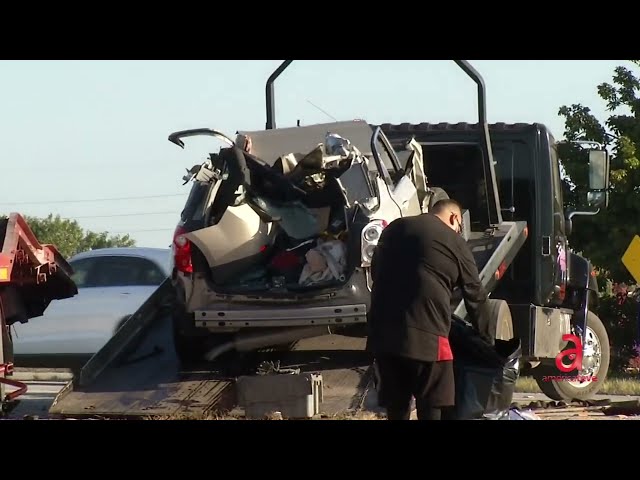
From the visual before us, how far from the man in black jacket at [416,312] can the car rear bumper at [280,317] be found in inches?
56.8

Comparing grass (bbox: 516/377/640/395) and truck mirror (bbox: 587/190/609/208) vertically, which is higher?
truck mirror (bbox: 587/190/609/208)

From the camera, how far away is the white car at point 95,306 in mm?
13883

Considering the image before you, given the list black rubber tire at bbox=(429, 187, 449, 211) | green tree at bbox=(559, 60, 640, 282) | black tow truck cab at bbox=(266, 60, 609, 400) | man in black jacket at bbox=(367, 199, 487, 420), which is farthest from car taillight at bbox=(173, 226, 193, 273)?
green tree at bbox=(559, 60, 640, 282)

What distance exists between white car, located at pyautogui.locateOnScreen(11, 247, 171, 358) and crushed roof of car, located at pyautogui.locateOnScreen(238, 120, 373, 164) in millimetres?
4403

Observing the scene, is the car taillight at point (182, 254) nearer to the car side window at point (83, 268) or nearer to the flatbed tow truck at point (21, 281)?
the flatbed tow truck at point (21, 281)

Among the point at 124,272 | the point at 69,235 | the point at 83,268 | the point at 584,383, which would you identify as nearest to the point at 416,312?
Answer: the point at 584,383

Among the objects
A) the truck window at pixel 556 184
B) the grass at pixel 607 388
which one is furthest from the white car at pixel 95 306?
the truck window at pixel 556 184

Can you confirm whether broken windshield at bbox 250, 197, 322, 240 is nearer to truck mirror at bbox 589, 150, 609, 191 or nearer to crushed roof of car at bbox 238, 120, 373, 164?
crushed roof of car at bbox 238, 120, 373, 164

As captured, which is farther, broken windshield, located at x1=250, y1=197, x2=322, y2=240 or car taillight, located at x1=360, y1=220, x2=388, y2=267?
broken windshield, located at x1=250, y1=197, x2=322, y2=240

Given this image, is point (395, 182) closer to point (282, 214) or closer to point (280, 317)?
point (282, 214)

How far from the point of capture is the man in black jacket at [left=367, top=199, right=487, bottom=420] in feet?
22.3

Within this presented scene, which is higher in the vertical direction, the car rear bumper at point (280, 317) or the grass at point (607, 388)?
the car rear bumper at point (280, 317)
